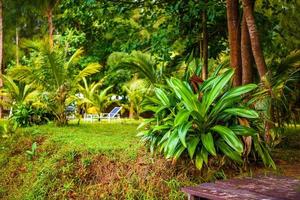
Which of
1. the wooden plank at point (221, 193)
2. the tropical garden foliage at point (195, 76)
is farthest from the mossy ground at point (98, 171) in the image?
the wooden plank at point (221, 193)

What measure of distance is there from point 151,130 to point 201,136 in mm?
708

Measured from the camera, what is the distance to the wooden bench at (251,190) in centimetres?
292

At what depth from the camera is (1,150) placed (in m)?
6.96

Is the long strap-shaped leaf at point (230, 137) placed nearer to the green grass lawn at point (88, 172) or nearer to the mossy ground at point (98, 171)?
the mossy ground at point (98, 171)

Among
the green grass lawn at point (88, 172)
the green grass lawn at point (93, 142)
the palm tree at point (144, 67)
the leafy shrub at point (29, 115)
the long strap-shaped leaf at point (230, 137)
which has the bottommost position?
the green grass lawn at point (88, 172)

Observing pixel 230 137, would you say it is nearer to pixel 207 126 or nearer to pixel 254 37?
pixel 207 126

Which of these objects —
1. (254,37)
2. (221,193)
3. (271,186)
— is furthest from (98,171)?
(254,37)

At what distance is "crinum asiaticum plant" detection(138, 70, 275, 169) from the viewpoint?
417 centimetres

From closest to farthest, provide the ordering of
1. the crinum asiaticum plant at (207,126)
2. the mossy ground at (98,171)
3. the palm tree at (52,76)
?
the crinum asiaticum plant at (207,126) < the mossy ground at (98,171) < the palm tree at (52,76)

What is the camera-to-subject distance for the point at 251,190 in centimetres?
313

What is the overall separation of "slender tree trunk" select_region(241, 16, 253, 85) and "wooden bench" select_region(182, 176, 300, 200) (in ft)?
7.48

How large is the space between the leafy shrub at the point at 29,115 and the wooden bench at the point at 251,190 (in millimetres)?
5760

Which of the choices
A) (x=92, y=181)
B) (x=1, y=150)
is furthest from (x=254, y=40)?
(x=1, y=150)

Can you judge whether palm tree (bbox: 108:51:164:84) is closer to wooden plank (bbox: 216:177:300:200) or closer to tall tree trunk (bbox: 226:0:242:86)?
tall tree trunk (bbox: 226:0:242:86)
